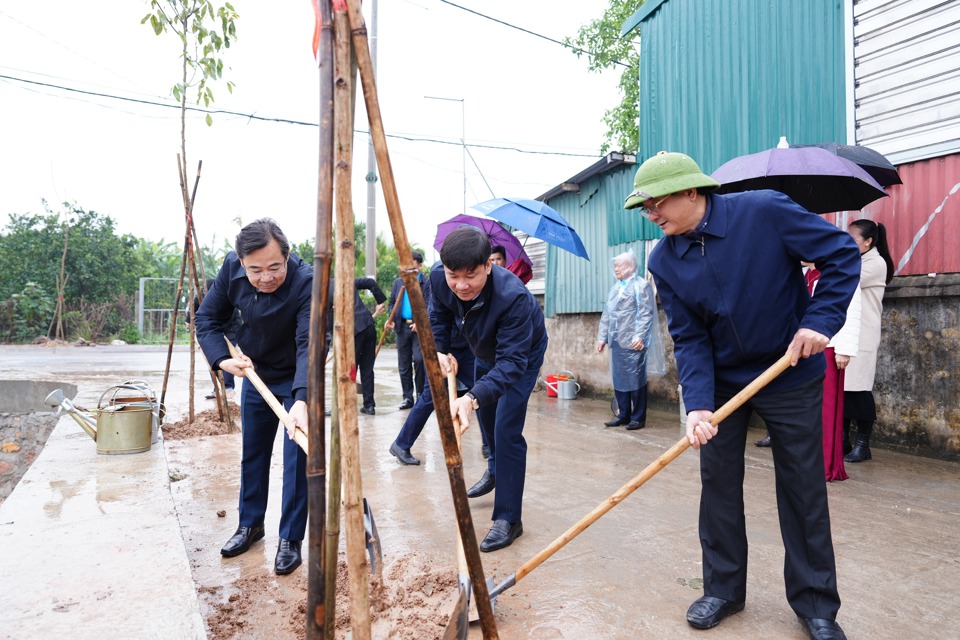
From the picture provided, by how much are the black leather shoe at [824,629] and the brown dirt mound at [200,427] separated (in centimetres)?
520

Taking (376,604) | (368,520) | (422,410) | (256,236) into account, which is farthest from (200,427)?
(368,520)

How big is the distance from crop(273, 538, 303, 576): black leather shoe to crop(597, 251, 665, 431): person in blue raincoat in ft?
13.8

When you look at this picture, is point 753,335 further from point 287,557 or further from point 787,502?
point 287,557

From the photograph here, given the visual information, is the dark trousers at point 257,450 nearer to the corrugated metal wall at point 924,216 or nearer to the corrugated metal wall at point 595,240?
the corrugated metal wall at point 924,216

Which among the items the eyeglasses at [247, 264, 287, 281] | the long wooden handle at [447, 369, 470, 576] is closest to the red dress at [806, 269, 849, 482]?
the long wooden handle at [447, 369, 470, 576]

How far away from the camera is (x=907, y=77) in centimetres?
512

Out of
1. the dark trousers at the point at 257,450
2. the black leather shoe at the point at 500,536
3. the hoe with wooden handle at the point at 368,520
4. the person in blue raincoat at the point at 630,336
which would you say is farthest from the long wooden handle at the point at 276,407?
the person in blue raincoat at the point at 630,336

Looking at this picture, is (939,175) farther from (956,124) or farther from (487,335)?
(487,335)

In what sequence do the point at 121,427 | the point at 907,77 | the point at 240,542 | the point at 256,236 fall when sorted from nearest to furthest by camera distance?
Answer: 1. the point at 256,236
2. the point at 240,542
3. the point at 121,427
4. the point at 907,77

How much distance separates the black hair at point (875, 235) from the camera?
4.38 meters

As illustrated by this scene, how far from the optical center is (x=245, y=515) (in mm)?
3135

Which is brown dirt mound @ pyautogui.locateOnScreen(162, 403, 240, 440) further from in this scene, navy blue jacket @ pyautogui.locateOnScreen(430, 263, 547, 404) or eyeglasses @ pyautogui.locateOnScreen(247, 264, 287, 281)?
eyeglasses @ pyautogui.locateOnScreen(247, 264, 287, 281)

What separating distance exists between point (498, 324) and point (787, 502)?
149 cm

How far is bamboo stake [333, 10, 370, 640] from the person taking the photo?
1.47 m
